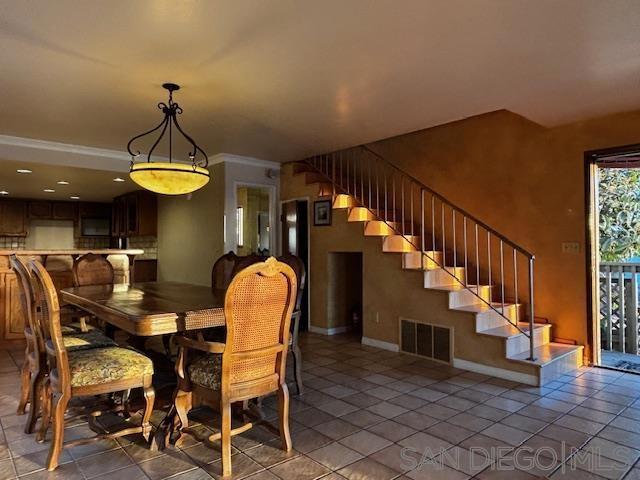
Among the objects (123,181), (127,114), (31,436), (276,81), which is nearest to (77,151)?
(123,181)

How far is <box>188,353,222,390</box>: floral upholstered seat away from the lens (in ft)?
7.42

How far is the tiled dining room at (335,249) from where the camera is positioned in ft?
7.53

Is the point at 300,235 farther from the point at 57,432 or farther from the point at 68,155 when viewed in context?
the point at 57,432

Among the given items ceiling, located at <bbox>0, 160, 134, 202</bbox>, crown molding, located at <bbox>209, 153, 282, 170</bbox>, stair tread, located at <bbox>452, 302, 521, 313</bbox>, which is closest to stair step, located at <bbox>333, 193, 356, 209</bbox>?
crown molding, located at <bbox>209, 153, 282, 170</bbox>

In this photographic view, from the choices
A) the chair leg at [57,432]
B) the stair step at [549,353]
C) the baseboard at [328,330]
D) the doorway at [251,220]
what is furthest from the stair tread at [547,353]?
the doorway at [251,220]

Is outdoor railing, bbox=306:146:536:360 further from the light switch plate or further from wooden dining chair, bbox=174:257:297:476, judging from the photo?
wooden dining chair, bbox=174:257:297:476

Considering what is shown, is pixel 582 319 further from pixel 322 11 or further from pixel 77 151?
pixel 77 151

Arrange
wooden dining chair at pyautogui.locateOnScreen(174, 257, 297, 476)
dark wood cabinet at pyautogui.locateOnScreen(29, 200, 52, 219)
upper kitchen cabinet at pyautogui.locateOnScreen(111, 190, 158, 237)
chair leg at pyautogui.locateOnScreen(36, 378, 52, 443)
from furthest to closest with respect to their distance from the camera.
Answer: dark wood cabinet at pyautogui.locateOnScreen(29, 200, 52, 219) < upper kitchen cabinet at pyautogui.locateOnScreen(111, 190, 158, 237) < chair leg at pyautogui.locateOnScreen(36, 378, 52, 443) < wooden dining chair at pyautogui.locateOnScreen(174, 257, 297, 476)

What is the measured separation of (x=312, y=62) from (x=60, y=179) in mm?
4896

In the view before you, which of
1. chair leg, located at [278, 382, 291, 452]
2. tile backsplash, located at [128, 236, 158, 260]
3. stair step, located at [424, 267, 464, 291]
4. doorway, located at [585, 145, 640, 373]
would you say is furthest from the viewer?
tile backsplash, located at [128, 236, 158, 260]

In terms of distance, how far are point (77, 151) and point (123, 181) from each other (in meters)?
1.15

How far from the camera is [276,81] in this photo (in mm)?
3268

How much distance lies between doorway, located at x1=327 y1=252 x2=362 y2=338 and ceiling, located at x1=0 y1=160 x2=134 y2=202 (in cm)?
320

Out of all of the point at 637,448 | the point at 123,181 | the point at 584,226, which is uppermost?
the point at 123,181
